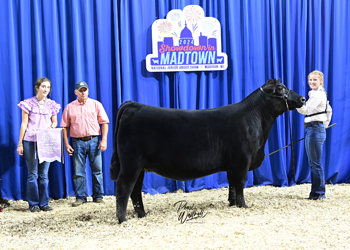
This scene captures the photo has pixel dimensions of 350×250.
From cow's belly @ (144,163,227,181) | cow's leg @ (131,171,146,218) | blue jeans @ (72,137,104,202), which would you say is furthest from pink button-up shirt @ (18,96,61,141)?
cow's belly @ (144,163,227,181)

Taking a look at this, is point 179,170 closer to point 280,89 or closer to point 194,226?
point 194,226

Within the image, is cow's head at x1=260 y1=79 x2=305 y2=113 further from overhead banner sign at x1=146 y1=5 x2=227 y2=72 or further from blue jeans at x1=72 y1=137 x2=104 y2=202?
blue jeans at x1=72 y1=137 x2=104 y2=202

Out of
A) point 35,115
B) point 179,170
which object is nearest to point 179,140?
point 179,170

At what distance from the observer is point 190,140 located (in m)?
2.89

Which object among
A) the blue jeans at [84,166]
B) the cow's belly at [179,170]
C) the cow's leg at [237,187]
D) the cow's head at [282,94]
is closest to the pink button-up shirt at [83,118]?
the blue jeans at [84,166]


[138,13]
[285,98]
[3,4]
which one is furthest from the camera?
[138,13]

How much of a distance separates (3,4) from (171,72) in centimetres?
234

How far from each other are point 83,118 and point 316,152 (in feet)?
9.02

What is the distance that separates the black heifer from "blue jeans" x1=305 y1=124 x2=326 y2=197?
0.59 m

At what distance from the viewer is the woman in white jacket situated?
3592 millimetres

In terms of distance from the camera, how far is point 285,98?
3.23 meters

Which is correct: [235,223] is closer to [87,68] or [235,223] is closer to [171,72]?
[171,72]

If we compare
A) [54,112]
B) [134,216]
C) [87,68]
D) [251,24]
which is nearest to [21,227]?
[134,216]

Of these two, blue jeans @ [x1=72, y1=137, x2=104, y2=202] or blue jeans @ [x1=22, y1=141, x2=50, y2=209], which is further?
blue jeans @ [x1=72, y1=137, x2=104, y2=202]
